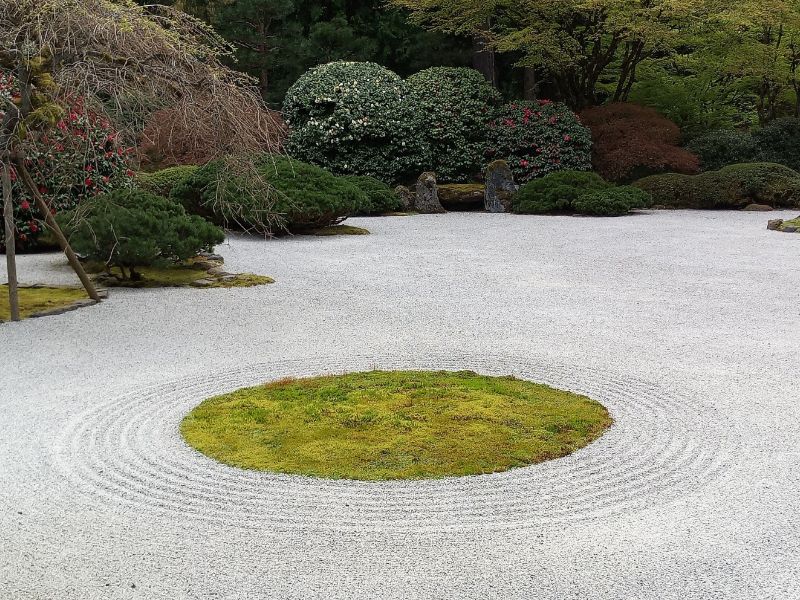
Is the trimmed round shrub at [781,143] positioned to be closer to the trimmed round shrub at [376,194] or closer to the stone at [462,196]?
the stone at [462,196]

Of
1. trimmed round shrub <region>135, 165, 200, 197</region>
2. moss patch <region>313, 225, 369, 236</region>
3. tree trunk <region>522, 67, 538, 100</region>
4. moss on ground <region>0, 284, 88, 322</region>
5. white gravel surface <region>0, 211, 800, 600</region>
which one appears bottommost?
white gravel surface <region>0, 211, 800, 600</region>

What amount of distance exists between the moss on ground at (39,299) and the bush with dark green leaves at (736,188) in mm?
11311

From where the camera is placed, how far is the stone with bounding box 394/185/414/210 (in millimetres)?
15930

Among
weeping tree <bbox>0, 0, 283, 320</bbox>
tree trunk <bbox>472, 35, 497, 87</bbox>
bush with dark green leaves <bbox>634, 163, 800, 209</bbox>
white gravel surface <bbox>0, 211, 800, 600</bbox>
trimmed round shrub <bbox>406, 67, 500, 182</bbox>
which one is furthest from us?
tree trunk <bbox>472, 35, 497, 87</bbox>

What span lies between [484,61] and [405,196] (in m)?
5.52

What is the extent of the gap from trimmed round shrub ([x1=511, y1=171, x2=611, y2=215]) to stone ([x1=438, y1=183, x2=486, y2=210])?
0.84 m

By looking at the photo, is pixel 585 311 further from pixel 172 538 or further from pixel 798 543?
pixel 172 538

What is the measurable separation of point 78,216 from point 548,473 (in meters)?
5.48

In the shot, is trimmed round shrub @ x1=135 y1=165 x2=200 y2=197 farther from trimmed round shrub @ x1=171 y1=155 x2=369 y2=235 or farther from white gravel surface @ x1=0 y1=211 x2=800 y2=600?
white gravel surface @ x1=0 y1=211 x2=800 y2=600

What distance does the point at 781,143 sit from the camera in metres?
17.5

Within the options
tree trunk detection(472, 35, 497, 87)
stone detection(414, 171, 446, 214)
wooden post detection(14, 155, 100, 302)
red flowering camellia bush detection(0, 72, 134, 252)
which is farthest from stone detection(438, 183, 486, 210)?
wooden post detection(14, 155, 100, 302)

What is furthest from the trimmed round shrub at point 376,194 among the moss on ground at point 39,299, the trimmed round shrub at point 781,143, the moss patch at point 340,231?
A: the trimmed round shrub at point 781,143

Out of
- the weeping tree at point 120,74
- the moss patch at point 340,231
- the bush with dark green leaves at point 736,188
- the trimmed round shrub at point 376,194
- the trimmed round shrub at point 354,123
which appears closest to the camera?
the weeping tree at point 120,74

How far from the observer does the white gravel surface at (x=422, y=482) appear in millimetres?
2867
